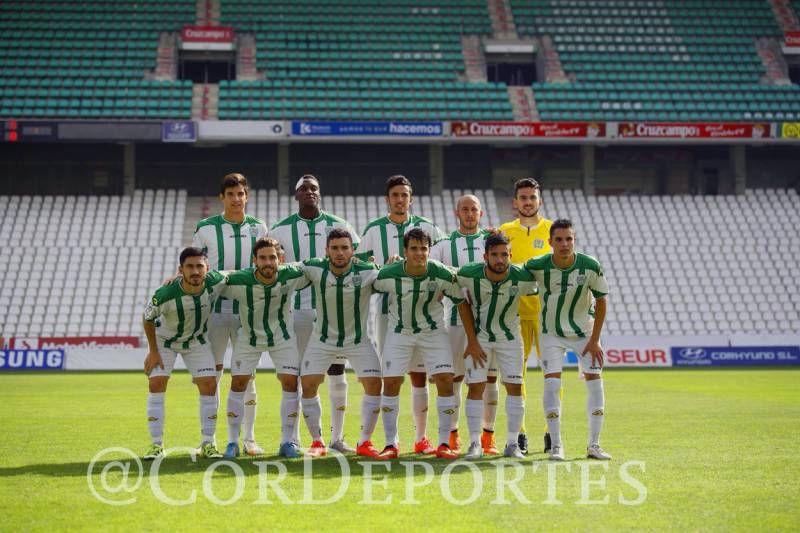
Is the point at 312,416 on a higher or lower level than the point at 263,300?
lower

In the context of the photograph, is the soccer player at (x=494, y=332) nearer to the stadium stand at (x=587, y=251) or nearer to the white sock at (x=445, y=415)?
the white sock at (x=445, y=415)

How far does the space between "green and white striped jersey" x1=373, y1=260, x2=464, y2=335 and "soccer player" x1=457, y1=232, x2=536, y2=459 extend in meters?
0.16

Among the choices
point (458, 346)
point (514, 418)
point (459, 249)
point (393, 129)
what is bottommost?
point (514, 418)

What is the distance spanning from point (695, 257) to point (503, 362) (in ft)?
72.5

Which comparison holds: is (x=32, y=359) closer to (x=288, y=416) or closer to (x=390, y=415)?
(x=288, y=416)

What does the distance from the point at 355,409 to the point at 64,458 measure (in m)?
5.92

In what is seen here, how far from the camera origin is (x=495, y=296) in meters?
8.63

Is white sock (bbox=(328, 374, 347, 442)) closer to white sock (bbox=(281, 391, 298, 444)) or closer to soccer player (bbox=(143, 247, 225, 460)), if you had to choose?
white sock (bbox=(281, 391, 298, 444))

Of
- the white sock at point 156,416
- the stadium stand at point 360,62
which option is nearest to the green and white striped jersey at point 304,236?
the white sock at point 156,416

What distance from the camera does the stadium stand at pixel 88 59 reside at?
1199 inches

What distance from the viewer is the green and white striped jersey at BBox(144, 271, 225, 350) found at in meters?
8.54

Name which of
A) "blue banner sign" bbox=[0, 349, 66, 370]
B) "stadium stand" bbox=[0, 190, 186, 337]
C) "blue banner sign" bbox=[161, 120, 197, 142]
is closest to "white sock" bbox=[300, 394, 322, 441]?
"blue banner sign" bbox=[0, 349, 66, 370]

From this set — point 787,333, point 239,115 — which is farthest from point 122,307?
point 787,333

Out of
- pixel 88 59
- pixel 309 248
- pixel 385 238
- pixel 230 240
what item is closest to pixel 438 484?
pixel 385 238
